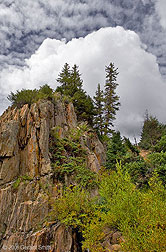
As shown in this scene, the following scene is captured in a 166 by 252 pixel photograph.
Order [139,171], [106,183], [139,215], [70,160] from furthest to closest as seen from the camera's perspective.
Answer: [70,160] < [139,171] < [106,183] < [139,215]

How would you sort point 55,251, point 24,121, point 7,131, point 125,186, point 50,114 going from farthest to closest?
point 50,114, point 24,121, point 7,131, point 55,251, point 125,186

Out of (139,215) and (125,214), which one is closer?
(139,215)

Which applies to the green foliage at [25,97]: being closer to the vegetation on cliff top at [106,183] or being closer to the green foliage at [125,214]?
the vegetation on cliff top at [106,183]

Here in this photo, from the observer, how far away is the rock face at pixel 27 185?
1034 centimetres

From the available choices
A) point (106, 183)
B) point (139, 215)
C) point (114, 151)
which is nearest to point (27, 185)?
point (106, 183)

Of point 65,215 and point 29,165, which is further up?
point 29,165

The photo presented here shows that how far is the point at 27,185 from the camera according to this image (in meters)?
12.0

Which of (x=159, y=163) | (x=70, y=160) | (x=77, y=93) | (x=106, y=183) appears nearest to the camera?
(x=106, y=183)

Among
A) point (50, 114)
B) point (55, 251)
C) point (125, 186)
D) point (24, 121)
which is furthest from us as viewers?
point (50, 114)

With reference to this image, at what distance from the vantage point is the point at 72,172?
1504 centimetres

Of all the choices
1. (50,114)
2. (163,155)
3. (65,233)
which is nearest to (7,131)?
(50,114)

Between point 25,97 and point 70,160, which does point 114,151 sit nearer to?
point 70,160

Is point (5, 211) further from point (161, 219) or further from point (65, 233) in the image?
point (161, 219)

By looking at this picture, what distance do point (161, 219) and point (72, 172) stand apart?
10247mm
